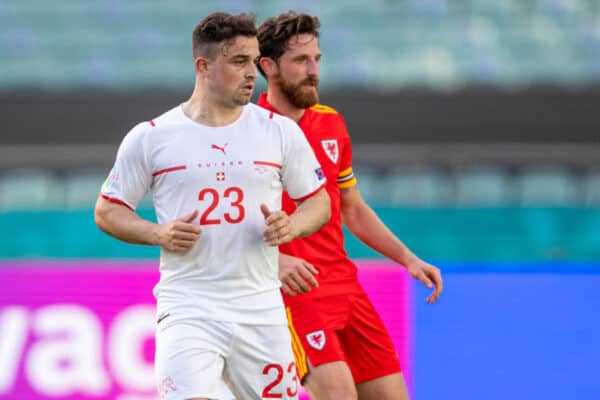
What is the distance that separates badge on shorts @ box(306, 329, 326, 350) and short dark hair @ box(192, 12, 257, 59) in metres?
1.25

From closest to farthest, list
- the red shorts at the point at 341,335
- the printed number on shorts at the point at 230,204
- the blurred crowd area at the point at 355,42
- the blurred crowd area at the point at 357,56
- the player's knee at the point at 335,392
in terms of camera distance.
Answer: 1. the printed number on shorts at the point at 230,204
2. the player's knee at the point at 335,392
3. the red shorts at the point at 341,335
4. the blurred crowd area at the point at 357,56
5. the blurred crowd area at the point at 355,42

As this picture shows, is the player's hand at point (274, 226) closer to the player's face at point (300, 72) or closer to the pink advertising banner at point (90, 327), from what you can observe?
the player's face at point (300, 72)

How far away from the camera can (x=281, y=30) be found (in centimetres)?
471

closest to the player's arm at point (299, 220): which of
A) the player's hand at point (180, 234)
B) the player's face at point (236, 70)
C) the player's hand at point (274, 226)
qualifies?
the player's hand at point (274, 226)

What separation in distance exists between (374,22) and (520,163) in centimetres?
357

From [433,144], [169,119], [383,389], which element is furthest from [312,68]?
[433,144]

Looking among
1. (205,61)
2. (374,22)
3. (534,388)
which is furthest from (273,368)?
(374,22)

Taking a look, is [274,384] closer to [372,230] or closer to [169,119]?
[169,119]

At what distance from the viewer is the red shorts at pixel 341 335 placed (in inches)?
178

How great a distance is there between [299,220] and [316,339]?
0.76 meters

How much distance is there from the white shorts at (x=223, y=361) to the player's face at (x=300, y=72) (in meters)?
1.12

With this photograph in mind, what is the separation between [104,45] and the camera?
11.2 meters

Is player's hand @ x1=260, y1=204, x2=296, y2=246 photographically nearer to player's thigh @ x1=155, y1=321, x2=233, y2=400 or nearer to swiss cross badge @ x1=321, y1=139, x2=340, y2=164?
player's thigh @ x1=155, y1=321, x2=233, y2=400

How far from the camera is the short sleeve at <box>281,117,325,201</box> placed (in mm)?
4047
